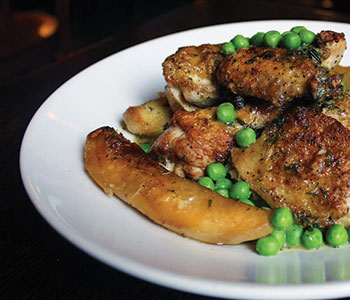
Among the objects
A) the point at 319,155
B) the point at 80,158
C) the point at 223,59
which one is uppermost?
the point at 223,59

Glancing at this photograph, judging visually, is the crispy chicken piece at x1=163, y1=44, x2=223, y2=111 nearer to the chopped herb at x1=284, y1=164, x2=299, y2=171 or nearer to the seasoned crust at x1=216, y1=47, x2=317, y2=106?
the seasoned crust at x1=216, y1=47, x2=317, y2=106

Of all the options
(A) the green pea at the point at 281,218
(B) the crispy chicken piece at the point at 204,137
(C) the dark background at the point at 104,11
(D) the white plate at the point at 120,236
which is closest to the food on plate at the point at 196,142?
(B) the crispy chicken piece at the point at 204,137

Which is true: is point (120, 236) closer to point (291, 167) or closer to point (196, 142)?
point (196, 142)

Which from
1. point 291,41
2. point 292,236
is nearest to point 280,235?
point 292,236

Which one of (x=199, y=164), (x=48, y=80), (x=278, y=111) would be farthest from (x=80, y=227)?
(x=48, y=80)

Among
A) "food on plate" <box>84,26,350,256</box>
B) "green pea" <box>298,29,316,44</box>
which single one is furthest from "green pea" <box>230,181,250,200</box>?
"green pea" <box>298,29,316,44</box>

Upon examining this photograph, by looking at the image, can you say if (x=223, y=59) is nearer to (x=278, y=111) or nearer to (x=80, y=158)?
(x=278, y=111)

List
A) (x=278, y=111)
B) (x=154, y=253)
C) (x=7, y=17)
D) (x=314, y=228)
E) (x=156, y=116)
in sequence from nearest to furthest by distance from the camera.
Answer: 1. (x=154, y=253)
2. (x=314, y=228)
3. (x=278, y=111)
4. (x=156, y=116)
5. (x=7, y=17)
